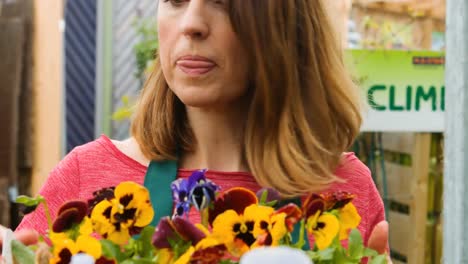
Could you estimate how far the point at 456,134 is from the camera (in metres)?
1.62

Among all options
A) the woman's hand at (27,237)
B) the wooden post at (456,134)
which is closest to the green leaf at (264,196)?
the woman's hand at (27,237)

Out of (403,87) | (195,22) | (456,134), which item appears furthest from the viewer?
(403,87)

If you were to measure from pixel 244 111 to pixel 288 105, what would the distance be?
0.08 meters

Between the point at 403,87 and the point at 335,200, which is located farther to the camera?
the point at 403,87

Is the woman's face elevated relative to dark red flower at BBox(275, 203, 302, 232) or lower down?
elevated

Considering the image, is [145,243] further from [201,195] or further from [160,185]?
[160,185]

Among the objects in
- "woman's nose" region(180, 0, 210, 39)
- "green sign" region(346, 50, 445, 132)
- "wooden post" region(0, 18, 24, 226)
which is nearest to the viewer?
"woman's nose" region(180, 0, 210, 39)

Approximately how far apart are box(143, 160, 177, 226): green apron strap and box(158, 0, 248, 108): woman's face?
0.44 ft

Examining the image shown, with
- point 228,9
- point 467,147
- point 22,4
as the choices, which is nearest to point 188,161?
point 228,9

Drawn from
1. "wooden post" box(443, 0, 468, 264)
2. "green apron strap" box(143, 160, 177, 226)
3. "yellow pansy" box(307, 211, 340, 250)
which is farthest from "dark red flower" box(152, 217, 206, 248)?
"wooden post" box(443, 0, 468, 264)

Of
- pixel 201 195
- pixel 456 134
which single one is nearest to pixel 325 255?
pixel 201 195

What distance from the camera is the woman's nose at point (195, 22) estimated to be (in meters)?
1.14

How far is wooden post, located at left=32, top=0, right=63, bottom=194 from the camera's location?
3.51 metres

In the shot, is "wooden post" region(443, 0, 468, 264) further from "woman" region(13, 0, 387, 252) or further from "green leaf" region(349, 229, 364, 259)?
"green leaf" region(349, 229, 364, 259)
